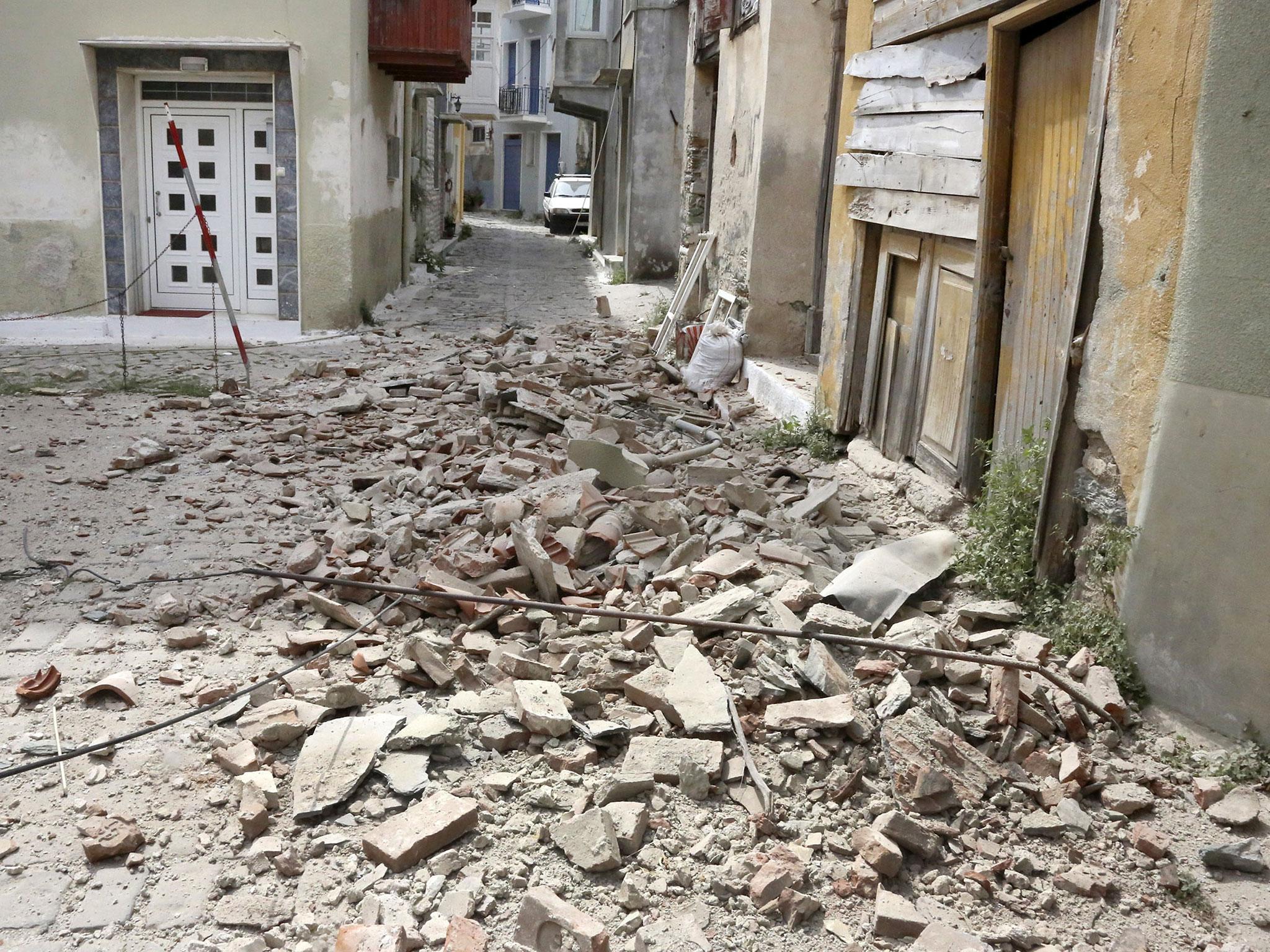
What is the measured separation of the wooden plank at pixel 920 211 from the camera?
224 inches

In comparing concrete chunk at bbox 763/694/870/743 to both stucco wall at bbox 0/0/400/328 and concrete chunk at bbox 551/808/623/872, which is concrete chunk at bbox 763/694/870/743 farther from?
stucco wall at bbox 0/0/400/328

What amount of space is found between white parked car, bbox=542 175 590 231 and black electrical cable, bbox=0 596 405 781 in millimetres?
27862

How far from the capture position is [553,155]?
4434 cm

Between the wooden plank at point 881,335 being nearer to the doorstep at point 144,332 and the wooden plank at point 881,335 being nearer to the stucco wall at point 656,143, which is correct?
the doorstep at point 144,332

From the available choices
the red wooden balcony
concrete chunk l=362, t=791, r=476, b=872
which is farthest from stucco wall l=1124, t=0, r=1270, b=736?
the red wooden balcony

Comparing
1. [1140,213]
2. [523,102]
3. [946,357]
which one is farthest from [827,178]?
[523,102]

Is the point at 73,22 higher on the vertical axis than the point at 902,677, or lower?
higher

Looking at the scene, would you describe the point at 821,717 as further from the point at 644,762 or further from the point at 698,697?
the point at 644,762

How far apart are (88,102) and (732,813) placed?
38.9 ft

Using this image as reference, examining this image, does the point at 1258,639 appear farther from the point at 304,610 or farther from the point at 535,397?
the point at 535,397

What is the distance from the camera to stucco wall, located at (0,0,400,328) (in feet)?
38.9

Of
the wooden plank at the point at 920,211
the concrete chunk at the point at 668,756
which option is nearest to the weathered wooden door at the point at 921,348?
the wooden plank at the point at 920,211

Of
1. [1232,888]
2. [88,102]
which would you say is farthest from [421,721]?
[88,102]

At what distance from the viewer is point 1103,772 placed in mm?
3637
